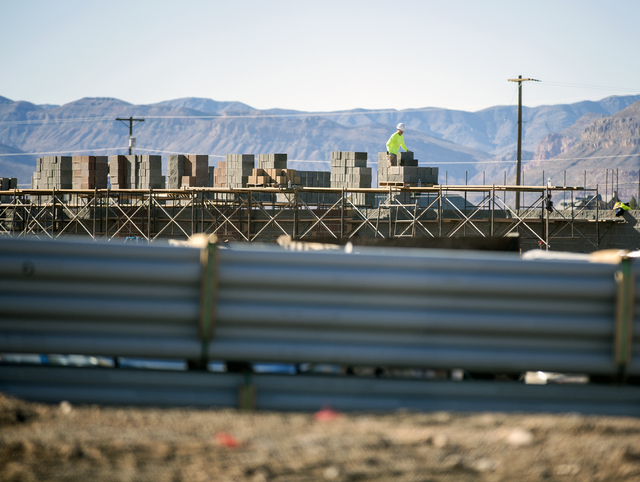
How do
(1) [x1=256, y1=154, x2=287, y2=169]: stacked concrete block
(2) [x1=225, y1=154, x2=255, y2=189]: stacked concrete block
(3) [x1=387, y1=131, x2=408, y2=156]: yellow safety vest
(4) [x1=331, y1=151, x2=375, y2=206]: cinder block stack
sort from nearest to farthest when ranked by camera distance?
(3) [x1=387, y1=131, x2=408, y2=156]: yellow safety vest < (4) [x1=331, y1=151, x2=375, y2=206]: cinder block stack < (2) [x1=225, y1=154, x2=255, y2=189]: stacked concrete block < (1) [x1=256, y1=154, x2=287, y2=169]: stacked concrete block

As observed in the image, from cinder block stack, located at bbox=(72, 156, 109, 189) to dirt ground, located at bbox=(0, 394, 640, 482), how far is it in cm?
2243

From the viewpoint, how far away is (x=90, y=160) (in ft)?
80.1

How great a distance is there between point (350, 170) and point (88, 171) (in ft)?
31.2

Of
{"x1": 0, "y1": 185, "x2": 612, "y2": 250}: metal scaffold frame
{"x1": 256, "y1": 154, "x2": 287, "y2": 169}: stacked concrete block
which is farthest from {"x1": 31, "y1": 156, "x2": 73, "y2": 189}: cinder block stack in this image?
{"x1": 256, "y1": 154, "x2": 287, "y2": 169}: stacked concrete block

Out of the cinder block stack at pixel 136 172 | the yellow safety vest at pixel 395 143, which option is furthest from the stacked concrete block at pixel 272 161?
the yellow safety vest at pixel 395 143

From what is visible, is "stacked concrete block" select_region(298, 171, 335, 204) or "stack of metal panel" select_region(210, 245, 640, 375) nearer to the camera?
"stack of metal panel" select_region(210, 245, 640, 375)

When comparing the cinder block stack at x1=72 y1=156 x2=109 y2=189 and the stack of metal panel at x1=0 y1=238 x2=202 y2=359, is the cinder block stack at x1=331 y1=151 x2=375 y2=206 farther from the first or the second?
the stack of metal panel at x1=0 y1=238 x2=202 y2=359

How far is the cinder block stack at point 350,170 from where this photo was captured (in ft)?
75.6

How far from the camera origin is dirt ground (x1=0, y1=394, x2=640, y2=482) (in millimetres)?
2779

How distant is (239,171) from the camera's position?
2377 cm

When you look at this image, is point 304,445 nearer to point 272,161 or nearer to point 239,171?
point 239,171

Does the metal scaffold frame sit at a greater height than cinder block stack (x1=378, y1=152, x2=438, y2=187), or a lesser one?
lesser

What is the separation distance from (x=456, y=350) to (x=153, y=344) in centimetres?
156

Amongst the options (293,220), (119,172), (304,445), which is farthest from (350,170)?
(304,445)
